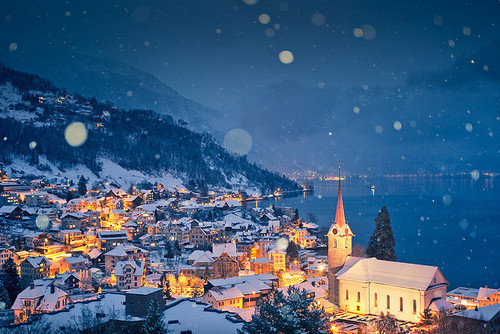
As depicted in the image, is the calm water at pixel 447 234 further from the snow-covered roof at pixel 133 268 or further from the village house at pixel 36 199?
the village house at pixel 36 199

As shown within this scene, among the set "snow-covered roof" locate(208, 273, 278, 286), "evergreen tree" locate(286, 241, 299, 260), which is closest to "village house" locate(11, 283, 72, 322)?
"snow-covered roof" locate(208, 273, 278, 286)

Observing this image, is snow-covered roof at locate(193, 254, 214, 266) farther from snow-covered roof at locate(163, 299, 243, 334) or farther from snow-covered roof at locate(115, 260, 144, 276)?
snow-covered roof at locate(163, 299, 243, 334)

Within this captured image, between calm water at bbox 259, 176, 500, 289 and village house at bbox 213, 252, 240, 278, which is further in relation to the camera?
calm water at bbox 259, 176, 500, 289

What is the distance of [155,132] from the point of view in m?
146

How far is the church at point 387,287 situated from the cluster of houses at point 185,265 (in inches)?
2.2

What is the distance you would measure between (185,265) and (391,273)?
71.3 ft

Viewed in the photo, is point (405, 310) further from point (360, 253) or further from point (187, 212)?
point (187, 212)

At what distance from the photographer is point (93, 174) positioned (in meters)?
98.1

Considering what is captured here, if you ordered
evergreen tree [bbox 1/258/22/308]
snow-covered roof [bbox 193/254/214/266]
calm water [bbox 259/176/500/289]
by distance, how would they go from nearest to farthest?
evergreen tree [bbox 1/258/22/308] < snow-covered roof [bbox 193/254/214/266] < calm water [bbox 259/176/500/289]

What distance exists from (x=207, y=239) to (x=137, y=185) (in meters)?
53.6

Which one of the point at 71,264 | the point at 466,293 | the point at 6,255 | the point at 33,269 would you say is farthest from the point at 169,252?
the point at 466,293

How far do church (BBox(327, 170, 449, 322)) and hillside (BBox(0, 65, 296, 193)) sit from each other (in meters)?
77.1

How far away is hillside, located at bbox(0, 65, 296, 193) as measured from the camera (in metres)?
96.0

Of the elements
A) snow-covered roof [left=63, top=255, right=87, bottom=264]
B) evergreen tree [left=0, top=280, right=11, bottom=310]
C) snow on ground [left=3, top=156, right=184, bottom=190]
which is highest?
snow on ground [left=3, top=156, right=184, bottom=190]
